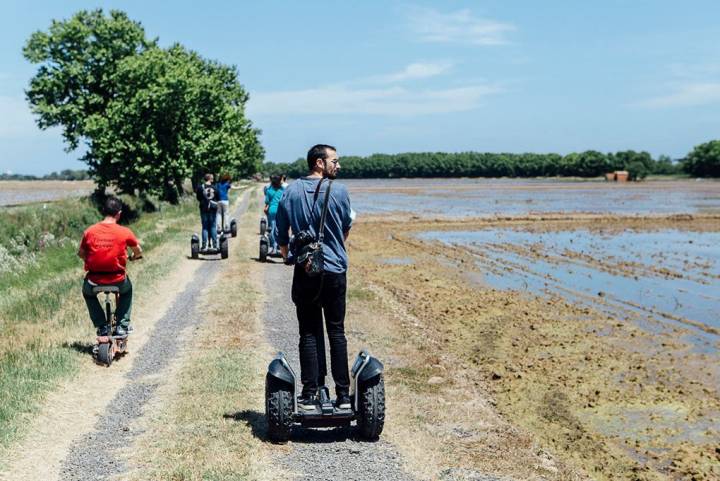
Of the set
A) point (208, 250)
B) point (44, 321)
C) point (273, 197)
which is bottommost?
point (44, 321)

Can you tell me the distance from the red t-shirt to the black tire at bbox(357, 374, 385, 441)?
3.85 meters

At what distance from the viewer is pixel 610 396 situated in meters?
9.30

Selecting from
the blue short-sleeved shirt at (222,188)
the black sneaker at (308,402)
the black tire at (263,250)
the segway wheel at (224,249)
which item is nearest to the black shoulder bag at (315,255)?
the black sneaker at (308,402)

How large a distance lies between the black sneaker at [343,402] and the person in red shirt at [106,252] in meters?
3.65

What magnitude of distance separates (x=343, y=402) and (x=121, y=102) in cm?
3462

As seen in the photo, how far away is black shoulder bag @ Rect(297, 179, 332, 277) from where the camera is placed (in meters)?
6.02

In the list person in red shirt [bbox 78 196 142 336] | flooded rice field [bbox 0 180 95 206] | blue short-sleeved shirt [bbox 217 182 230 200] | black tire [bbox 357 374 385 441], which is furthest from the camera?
flooded rice field [bbox 0 180 95 206]

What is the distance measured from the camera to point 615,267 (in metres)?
21.8

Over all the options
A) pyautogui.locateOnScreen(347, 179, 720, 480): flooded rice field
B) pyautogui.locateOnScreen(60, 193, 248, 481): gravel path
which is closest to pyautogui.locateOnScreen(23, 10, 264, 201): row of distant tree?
pyautogui.locateOnScreen(347, 179, 720, 480): flooded rice field

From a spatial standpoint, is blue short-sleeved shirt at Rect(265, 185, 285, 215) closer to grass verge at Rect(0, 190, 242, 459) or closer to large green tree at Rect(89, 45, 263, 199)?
grass verge at Rect(0, 190, 242, 459)

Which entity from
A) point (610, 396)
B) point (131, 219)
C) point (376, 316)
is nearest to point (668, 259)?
point (376, 316)

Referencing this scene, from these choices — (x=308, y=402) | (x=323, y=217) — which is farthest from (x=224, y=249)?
(x=323, y=217)

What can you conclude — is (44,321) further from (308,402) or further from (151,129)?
(151,129)

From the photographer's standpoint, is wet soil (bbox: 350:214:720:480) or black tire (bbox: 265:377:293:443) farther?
wet soil (bbox: 350:214:720:480)
